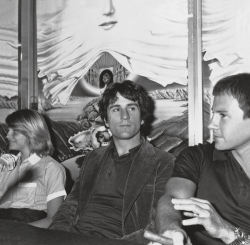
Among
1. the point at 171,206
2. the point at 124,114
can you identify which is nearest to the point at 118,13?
the point at 124,114

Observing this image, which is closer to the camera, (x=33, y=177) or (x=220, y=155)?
(x=220, y=155)

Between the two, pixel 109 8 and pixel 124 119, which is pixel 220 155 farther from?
pixel 109 8

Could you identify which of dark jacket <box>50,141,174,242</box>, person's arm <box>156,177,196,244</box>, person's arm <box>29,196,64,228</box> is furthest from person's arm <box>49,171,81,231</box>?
person's arm <box>156,177,196,244</box>

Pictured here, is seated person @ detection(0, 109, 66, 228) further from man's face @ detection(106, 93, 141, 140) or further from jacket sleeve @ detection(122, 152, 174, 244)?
jacket sleeve @ detection(122, 152, 174, 244)

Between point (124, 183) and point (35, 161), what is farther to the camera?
point (35, 161)

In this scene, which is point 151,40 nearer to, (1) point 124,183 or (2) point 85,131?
(2) point 85,131

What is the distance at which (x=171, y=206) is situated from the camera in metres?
1.78

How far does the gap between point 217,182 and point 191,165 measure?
14 cm

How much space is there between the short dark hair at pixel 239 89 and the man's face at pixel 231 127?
0.06 feet

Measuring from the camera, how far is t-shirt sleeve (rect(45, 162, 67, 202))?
2762 mm

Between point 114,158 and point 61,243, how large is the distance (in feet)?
5.71

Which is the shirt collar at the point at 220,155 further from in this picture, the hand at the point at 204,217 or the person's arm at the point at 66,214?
the person's arm at the point at 66,214

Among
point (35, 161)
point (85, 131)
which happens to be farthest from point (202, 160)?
point (85, 131)

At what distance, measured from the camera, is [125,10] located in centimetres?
336
